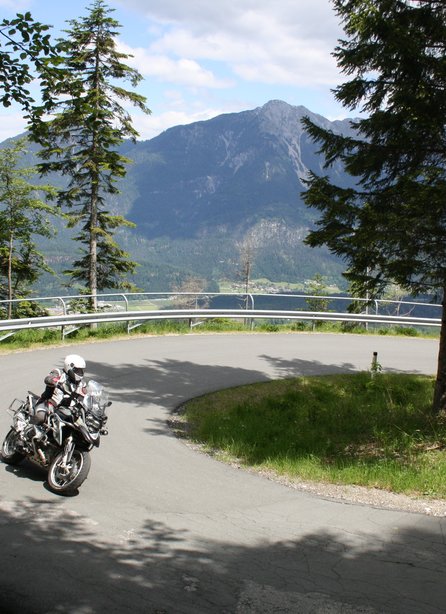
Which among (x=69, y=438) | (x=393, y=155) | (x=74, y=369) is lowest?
(x=69, y=438)

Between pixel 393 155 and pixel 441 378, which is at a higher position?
pixel 393 155

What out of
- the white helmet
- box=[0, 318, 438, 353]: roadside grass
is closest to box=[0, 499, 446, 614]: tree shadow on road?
the white helmet

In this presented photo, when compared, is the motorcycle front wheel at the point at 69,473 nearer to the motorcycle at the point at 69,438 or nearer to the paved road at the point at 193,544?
the motorcycle at the point at 69,438

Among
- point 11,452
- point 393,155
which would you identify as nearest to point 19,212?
point 393,155

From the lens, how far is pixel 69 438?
24.8ft

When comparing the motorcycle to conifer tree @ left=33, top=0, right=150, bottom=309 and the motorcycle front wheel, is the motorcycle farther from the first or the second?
conifer tree @ left=33, top=0, right=150, bottom=309

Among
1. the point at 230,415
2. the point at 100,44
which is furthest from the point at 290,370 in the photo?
Answer: the point at 100,44

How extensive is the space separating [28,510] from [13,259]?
28.4 metres

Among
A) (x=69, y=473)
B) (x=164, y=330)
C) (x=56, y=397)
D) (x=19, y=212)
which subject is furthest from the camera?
(x=19, y=212)

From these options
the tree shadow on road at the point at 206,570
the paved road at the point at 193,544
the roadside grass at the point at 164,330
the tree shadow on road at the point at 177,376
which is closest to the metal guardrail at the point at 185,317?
the roadside grass at the point at 164,330

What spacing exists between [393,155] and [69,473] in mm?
8650

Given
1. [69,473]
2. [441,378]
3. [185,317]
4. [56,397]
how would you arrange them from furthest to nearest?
[185,317]
[441,378]
[56,397]
[69,473]

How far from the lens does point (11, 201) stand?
31.3 meters

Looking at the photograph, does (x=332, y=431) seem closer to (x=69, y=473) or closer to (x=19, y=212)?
(x=69, y=473)
